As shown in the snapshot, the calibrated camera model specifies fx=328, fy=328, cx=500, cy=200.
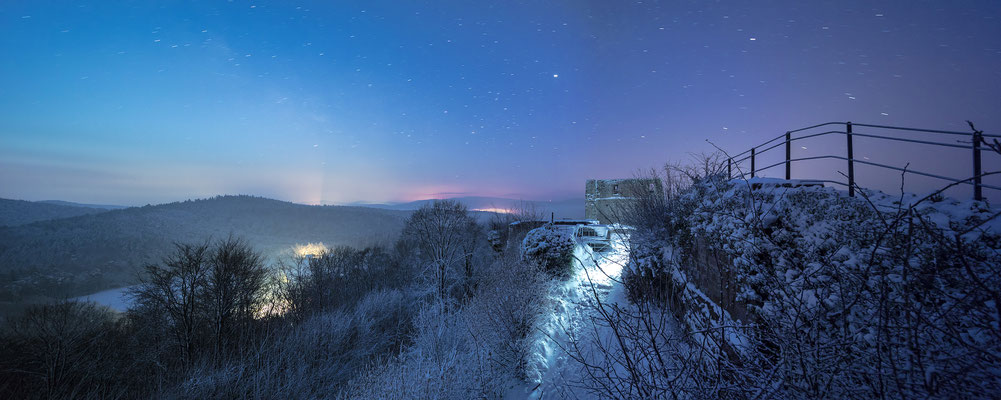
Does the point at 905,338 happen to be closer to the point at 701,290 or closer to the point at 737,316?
the point at 737,316

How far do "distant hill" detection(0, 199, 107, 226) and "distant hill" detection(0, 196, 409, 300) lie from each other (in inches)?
381

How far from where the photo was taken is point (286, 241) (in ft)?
280

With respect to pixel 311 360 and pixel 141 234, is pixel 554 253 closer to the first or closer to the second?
pixel 311 360

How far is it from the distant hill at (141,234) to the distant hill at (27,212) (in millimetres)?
9677

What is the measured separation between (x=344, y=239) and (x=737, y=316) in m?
96.6

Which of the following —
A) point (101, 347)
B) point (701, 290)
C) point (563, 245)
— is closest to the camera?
point (701, 290)

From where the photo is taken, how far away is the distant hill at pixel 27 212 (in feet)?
247

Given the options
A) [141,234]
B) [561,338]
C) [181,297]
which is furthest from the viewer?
[141,234]

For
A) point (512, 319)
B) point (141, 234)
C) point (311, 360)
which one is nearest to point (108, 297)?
point (141, 234)

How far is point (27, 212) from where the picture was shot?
3250 inches

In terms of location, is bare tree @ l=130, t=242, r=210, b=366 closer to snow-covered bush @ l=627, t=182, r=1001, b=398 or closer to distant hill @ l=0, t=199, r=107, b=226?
snow-covered bush @ l=627, t=182, r=1001, b=398

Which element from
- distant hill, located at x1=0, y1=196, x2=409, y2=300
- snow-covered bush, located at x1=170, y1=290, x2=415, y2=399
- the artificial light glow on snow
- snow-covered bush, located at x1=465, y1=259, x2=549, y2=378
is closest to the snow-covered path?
snow-covered bush, located at x1=465, y1=259, x2=549, y2=378

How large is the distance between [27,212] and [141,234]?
129ft

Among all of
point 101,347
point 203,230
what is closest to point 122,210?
point 203,230
